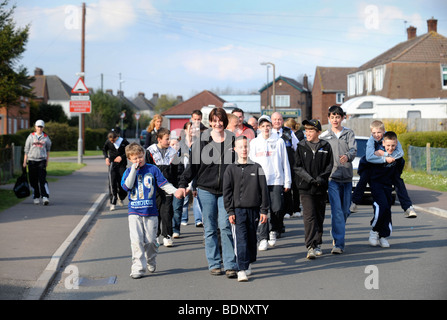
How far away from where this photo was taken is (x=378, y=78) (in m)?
52.6

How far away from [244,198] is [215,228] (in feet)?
1.92

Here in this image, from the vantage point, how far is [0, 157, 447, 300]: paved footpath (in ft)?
22.8

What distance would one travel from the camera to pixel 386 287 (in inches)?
253

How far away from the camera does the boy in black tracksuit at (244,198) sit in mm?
7031

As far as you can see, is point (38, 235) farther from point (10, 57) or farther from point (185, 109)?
point (185, 109)

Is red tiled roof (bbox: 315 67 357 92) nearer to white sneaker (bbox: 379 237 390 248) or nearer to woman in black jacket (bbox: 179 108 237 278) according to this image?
white sneaker (bbox: 379 237 390 248)

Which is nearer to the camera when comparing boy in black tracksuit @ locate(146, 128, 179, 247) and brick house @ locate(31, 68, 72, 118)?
boy in black tracksuit @ locate(146, 128, 179, 247)

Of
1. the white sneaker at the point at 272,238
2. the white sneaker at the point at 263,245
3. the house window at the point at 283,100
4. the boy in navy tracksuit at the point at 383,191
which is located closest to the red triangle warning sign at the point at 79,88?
the white sneaker at the point at 272,238

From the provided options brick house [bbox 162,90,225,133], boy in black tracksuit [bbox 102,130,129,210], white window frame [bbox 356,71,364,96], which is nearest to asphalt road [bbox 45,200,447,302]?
boy in black tracksuit [bbox 102,130,129,210]

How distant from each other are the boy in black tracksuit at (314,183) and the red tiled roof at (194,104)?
70678 millimetres

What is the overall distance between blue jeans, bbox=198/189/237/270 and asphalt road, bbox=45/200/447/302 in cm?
26

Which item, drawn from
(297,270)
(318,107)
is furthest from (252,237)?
(318,107)

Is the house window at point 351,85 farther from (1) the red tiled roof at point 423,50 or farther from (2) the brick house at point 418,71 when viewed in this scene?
(2) the brick house at point 418,71
